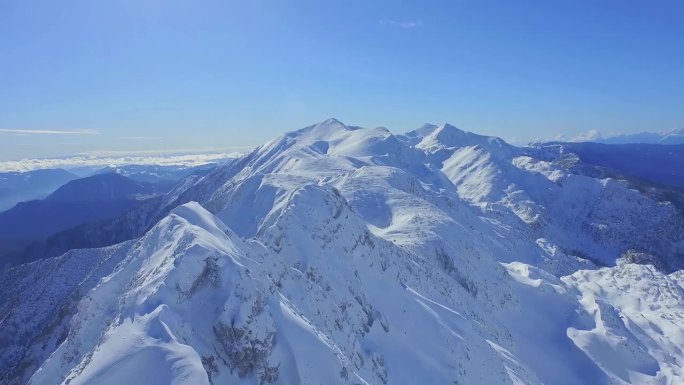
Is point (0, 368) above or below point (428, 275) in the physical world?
below

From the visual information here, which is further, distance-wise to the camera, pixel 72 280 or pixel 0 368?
Answer: pixel 72 280

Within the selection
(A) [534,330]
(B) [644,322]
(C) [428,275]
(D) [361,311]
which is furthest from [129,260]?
(B) [644,322]

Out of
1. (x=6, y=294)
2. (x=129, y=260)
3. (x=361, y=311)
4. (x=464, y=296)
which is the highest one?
(x=129, y=260)

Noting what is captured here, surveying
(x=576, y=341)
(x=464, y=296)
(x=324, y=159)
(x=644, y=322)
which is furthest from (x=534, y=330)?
(x=324, y=159)

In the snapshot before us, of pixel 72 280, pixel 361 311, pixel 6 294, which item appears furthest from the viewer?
pixel 6 294

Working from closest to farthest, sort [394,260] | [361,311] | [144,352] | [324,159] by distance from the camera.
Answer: [144,352] → [361,311] → [394,260] → [324,159]

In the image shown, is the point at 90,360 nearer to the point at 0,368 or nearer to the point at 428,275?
the point at 428,275

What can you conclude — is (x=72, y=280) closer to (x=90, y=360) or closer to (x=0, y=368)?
(x=0, y=368)
